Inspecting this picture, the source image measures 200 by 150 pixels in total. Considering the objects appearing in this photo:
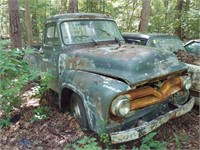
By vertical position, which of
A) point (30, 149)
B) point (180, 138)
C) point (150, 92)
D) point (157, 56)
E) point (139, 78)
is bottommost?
point (30, 149)

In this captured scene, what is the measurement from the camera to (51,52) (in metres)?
5.32

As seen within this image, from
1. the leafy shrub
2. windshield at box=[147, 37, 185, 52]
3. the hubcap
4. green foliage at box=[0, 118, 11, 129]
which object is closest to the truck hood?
the hubcap

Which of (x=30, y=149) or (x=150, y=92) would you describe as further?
(x=30, y=149)

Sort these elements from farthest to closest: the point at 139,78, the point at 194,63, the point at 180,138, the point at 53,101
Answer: the point at 53,101, the point at 194,63, the point at 180,138, the point at 139,78

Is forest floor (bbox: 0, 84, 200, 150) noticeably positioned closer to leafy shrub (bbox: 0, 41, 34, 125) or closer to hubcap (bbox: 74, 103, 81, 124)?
hubcap (bbox: 74, 103, 81, 124)

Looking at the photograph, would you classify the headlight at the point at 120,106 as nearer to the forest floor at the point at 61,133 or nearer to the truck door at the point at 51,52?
the forest floor at the point at 61,133

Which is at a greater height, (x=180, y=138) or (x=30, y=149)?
(x=180, y=138)

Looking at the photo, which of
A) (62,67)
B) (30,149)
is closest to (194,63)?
(62,67)

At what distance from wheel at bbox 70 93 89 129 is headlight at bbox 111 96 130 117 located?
0.79 m

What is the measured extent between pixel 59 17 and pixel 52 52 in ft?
2.41

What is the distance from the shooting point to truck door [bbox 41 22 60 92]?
5113 mm

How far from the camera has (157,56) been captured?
411 centimetres

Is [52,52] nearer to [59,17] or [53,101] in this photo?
[59,17]

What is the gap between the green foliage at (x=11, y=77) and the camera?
4637mm
